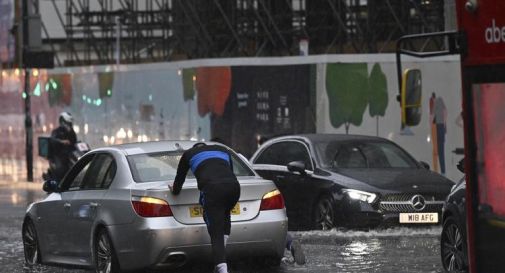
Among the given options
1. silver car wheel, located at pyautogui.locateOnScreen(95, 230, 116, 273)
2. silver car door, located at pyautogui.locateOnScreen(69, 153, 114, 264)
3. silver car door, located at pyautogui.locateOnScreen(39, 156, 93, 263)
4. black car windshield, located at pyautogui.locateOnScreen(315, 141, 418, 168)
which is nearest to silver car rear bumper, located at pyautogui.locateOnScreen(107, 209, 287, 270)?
silver car wheel, located at pyautogui.locateOnScreen(95, 230, 116, 273)

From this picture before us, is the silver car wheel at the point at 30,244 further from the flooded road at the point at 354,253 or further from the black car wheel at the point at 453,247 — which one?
the black car wheel at the point at 453,247

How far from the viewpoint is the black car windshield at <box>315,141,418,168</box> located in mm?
17703

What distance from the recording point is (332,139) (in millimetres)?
18344

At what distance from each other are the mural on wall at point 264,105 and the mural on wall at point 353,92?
1.35 feet

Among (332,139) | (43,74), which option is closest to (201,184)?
(332,139)

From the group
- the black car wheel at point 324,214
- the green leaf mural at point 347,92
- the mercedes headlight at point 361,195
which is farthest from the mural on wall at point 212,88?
the mercedes headlight at point 361,195

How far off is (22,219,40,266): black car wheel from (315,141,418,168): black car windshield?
15.7ft

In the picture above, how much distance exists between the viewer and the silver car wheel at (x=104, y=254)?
39.7 feet

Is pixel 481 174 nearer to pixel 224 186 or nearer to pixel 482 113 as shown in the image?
pixel 482 113

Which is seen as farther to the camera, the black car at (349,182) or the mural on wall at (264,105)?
the mural on wall at (264,105)

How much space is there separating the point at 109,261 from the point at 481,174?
5.76 meters

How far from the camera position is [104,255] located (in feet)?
40.3

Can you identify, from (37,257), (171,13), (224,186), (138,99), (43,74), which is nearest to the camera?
(224,186)

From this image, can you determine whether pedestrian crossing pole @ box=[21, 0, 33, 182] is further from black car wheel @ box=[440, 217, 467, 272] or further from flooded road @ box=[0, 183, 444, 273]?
black car wheel @ box=[440, 217, 467, 272]
